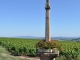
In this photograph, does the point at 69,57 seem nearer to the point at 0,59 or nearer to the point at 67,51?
the point at 67,51

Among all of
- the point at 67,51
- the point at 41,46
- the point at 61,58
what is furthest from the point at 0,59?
the point at 41,46

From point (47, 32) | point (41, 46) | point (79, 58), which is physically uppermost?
point (47, 32)

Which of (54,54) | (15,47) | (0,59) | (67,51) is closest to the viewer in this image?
(54,54)

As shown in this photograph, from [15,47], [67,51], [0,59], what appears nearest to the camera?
[0,59]

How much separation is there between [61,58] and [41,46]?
902cm

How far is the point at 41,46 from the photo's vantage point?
29.6 feet

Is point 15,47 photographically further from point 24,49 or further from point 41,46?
point 41,46

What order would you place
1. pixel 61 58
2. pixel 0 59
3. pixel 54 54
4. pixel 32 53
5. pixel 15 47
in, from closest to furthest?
1. pixel 54 54
2. pixel 0 59
3. pixel 61 58
4. pixel 32 53
5. pixel 15 47

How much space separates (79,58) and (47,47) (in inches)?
373

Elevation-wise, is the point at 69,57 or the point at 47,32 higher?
the point at 47,32

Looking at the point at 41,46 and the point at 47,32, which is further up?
the point at 47,32

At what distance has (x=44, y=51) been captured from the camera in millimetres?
8789

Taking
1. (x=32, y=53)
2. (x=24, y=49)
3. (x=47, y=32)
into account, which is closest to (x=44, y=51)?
(x=47, y=32)

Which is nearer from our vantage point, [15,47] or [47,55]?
[47,55]
